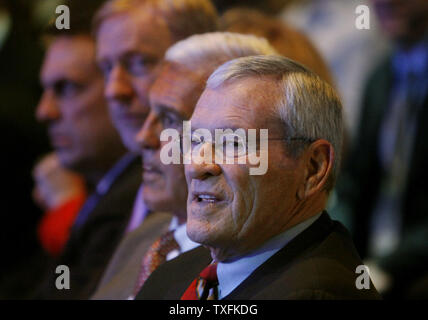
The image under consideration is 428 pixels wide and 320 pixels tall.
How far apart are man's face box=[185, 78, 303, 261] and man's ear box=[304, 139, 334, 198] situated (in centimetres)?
2

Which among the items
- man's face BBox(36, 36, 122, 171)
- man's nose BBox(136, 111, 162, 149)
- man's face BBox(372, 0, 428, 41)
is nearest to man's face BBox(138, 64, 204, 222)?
man's nose BBox(136, 111, 162, 149)

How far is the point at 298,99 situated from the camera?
162 centimetres

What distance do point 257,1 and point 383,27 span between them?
28.4 inches

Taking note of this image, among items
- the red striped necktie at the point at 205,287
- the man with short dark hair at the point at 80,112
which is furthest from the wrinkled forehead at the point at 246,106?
the man with short dark hair at the point at 80,112

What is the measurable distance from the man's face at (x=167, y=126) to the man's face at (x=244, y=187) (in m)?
0.48

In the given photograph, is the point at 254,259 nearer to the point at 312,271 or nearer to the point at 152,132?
the point at 312,271

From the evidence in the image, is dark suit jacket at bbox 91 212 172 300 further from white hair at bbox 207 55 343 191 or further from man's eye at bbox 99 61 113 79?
white hair at bbox 207 55 343 191

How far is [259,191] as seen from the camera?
1632 millimetres

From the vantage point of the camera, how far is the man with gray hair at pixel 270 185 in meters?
1.62

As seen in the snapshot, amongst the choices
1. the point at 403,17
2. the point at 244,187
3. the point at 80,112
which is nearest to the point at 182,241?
the point at 244,187

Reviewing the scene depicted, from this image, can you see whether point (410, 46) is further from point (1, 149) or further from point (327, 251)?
point (327, 251)

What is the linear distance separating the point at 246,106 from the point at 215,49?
1.79 ft

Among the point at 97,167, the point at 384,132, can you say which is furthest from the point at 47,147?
the point at 384,132

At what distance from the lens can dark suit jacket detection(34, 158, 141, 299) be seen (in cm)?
275
